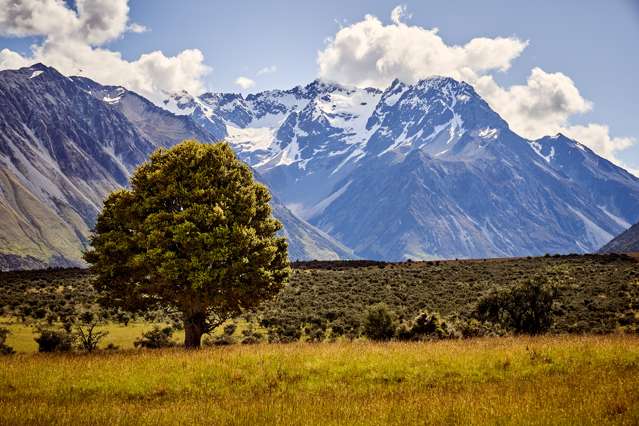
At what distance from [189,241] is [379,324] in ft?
53.5

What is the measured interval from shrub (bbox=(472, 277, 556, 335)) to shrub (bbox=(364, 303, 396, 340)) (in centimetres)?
781

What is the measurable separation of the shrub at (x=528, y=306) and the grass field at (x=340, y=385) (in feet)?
40.0

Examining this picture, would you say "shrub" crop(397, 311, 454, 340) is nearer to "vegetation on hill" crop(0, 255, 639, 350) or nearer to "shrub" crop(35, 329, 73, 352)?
"vegetation on hill" crop(0, 255, 639, 350)

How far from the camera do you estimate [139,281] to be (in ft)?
90.1

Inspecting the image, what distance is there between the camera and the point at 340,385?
672 inches

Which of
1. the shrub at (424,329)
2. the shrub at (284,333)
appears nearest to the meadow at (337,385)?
the shrub at (424,329)

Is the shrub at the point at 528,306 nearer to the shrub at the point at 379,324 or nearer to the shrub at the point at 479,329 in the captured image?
the shrub at the point at 479,329

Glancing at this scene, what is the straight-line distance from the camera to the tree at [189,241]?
2589 cm

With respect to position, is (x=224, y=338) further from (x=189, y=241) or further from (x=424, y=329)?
(x=189, y=241)

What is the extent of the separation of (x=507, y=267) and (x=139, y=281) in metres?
62.1

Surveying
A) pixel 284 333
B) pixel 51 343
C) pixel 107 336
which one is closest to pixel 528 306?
pixel 284 333

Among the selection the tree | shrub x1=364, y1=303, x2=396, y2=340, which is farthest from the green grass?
shrub x1=364, y1=303, x2=396, y2=340

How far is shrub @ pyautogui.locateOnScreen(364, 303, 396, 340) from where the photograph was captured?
118 feet

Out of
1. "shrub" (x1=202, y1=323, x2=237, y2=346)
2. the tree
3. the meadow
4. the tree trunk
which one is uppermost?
the tree
